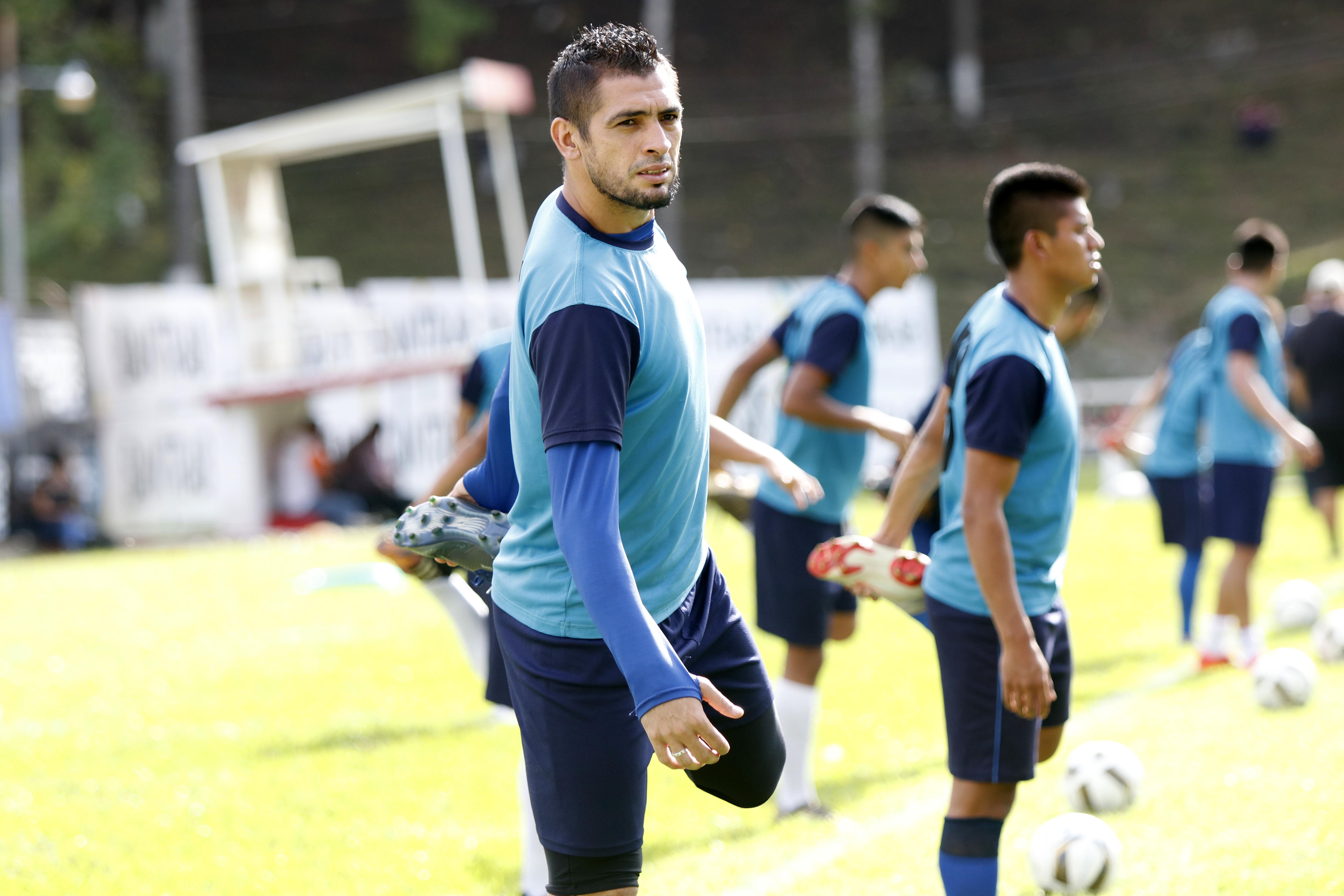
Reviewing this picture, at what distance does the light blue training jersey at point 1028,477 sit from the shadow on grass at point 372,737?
4.10 metres

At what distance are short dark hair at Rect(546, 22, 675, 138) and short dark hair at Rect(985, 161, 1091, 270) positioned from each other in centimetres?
136

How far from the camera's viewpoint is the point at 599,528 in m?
2.62

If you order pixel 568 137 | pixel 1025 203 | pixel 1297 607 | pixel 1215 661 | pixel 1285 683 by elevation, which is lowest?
pixel 1297 607

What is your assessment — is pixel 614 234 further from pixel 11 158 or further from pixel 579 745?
pixel 11 158

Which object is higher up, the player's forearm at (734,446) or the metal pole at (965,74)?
the metal pole at (965,74)

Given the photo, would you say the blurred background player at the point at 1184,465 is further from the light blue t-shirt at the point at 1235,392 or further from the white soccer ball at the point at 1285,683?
the white soccer ball at the point at 1285,683

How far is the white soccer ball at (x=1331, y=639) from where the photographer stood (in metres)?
7.91

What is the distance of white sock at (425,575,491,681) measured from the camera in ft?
22.7

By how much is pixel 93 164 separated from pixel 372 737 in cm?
2827

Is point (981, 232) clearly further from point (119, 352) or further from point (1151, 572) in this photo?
point (1151, 572)

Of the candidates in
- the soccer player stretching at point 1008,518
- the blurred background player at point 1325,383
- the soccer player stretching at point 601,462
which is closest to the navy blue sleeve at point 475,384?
the soccer player stretching at point 1008,518

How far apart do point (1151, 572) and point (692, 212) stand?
2532cm

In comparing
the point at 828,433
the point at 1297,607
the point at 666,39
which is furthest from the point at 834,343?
the point at 666,39

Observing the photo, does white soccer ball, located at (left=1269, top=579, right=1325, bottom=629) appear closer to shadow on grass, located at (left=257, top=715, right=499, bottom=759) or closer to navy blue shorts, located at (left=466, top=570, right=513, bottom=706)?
shadow on grass, located at (left=257, top=715, right=499, bottom=759)
